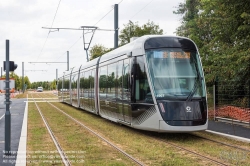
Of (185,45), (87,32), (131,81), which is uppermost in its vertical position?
(87,32)

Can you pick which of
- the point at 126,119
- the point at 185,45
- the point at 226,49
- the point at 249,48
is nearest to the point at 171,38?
the point at 185,45

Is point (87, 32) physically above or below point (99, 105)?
above

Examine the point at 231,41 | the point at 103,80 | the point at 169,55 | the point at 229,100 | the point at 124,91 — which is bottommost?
the point at 229,100

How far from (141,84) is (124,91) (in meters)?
1.66

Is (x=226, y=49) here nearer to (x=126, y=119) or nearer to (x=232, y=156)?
(x=126, y=119)

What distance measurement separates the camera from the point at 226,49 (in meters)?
18.8

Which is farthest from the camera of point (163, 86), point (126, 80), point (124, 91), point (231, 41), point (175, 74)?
point (231, 41)

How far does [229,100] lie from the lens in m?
18.1

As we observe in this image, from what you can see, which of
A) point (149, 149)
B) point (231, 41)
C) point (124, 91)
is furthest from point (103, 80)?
point (149, 149)

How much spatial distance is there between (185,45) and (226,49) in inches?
249

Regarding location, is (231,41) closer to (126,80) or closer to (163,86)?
(126,80)

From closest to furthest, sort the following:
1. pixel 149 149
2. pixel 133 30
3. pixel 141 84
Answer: pixel 149 149
pixel 141 84
pixel 133 30

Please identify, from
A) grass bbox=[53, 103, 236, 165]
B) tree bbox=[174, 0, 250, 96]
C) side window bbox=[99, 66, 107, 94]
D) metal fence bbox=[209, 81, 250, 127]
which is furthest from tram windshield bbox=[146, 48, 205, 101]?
side window bbox=[99, 66, 107, 94]

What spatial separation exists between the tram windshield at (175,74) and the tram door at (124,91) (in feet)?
5.38
